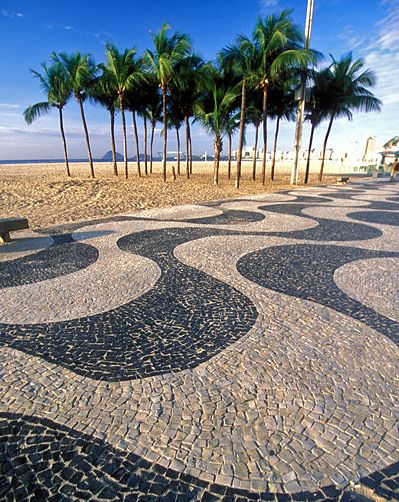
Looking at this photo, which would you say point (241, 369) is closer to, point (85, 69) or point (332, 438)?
point (332, 438)

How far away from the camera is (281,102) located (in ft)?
69.0

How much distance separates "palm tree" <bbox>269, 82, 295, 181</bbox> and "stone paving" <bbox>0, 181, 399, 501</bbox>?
1676 centimetres

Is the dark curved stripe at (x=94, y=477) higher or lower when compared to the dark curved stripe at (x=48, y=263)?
higher

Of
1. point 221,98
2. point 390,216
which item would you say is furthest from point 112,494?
point 221,98

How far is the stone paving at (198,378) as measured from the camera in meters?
1.65

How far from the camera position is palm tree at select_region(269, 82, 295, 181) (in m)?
18.3

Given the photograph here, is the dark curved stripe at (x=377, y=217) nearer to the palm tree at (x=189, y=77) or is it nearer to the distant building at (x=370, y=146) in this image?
the palm tree at (x=189, y=77)

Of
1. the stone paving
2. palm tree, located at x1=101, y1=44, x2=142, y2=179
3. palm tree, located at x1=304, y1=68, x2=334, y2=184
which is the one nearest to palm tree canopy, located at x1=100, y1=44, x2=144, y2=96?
palm tree, located at x1=101, y1=44, x2=142, y2=179

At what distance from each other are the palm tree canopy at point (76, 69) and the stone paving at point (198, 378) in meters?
19.7

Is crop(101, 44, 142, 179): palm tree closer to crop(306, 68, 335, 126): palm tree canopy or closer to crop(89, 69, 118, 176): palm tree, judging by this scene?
crop(89, 69, 118, 176): palm tree

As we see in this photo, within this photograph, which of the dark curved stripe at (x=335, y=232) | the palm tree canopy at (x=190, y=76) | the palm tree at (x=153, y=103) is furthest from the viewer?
the palm tree at (x=153, y=103)

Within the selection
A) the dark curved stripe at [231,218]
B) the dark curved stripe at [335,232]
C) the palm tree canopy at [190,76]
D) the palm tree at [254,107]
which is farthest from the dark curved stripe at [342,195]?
the palm tree canopy at [190,76]

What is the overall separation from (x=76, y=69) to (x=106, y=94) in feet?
8.03

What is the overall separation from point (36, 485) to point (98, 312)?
201cm
